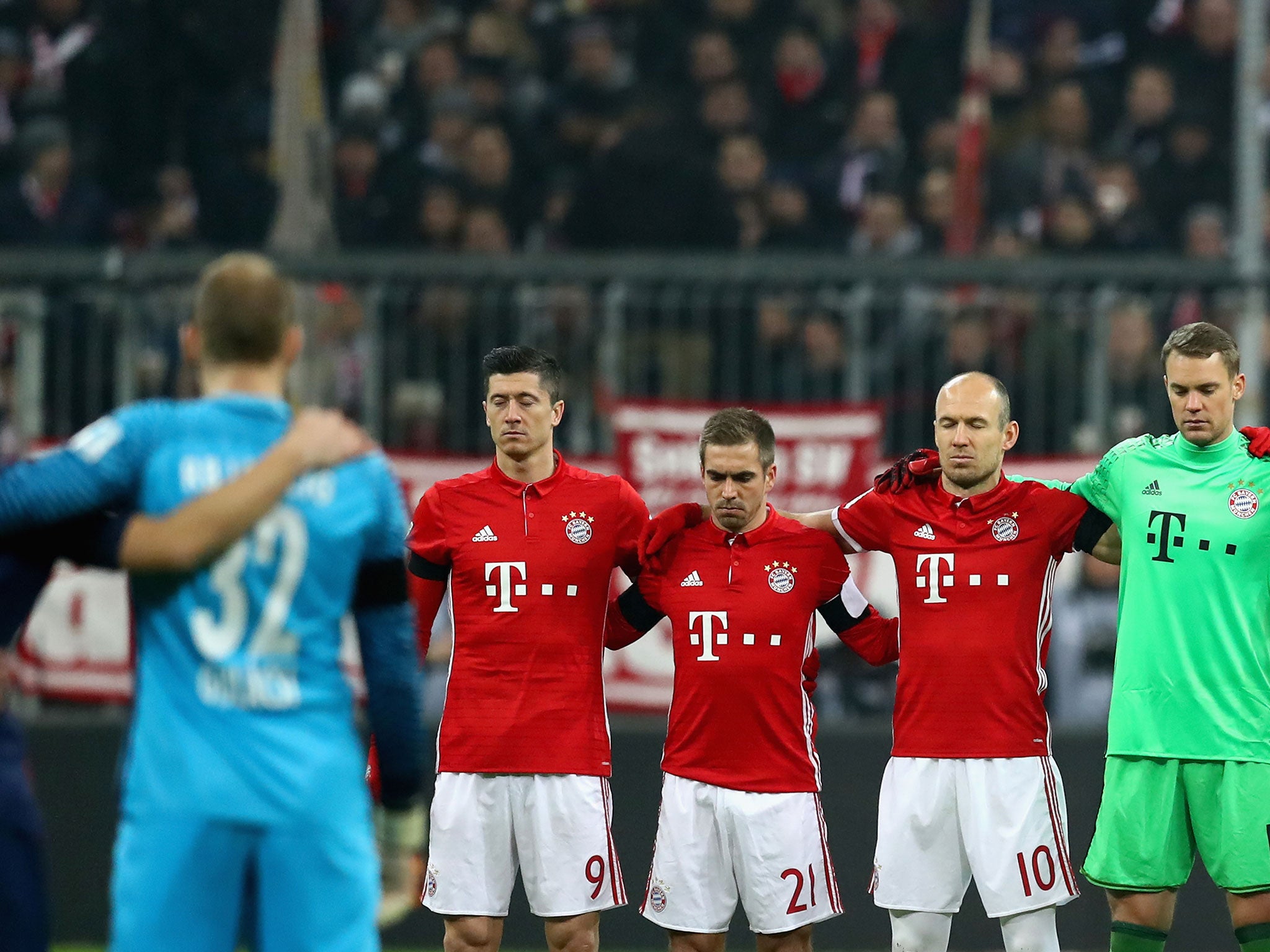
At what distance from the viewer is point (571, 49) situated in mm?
11711

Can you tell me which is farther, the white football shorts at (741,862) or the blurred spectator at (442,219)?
the blurred spectator at (442,219)

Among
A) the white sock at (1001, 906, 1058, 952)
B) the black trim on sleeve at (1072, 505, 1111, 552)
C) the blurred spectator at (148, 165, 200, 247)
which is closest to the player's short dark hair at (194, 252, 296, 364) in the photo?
the black trim on sleeve at (1072, 505, 1111, 552)

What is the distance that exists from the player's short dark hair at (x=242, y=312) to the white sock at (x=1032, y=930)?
3404 mm

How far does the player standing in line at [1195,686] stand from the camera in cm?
582

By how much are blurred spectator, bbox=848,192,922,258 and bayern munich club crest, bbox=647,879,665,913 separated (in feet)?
16.0

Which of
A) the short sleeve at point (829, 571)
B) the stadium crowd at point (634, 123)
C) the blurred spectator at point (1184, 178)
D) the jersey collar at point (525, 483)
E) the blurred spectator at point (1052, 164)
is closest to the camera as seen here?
the short sleeve at point (829, 571)

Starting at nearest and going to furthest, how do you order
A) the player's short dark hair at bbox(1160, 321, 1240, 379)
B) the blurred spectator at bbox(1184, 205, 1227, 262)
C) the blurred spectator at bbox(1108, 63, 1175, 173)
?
1. the player's short dark hair at bbox(1160, 321, 1240, 379)
2. the blurred spectator at bbox(1184, 205, 1227, 262)
3. the blurred spectator at bbox(1108, 63, 1175, 173)

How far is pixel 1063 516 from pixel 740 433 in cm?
112

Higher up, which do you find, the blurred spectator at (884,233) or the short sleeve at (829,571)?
the blurred spectator at (884,233)

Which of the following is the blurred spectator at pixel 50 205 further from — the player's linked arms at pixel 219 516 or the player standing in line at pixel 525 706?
the player's linked arms at pixel 219 516

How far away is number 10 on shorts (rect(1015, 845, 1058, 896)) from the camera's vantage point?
233 inches

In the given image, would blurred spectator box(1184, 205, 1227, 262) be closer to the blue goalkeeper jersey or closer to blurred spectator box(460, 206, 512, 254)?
blurred spectator box(460, 206, 512, 254)

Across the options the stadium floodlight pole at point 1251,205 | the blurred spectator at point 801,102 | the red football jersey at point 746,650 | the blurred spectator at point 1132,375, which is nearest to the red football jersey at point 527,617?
the red football jersey at point 746,650

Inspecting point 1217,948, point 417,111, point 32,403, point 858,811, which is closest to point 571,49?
point 417,111
